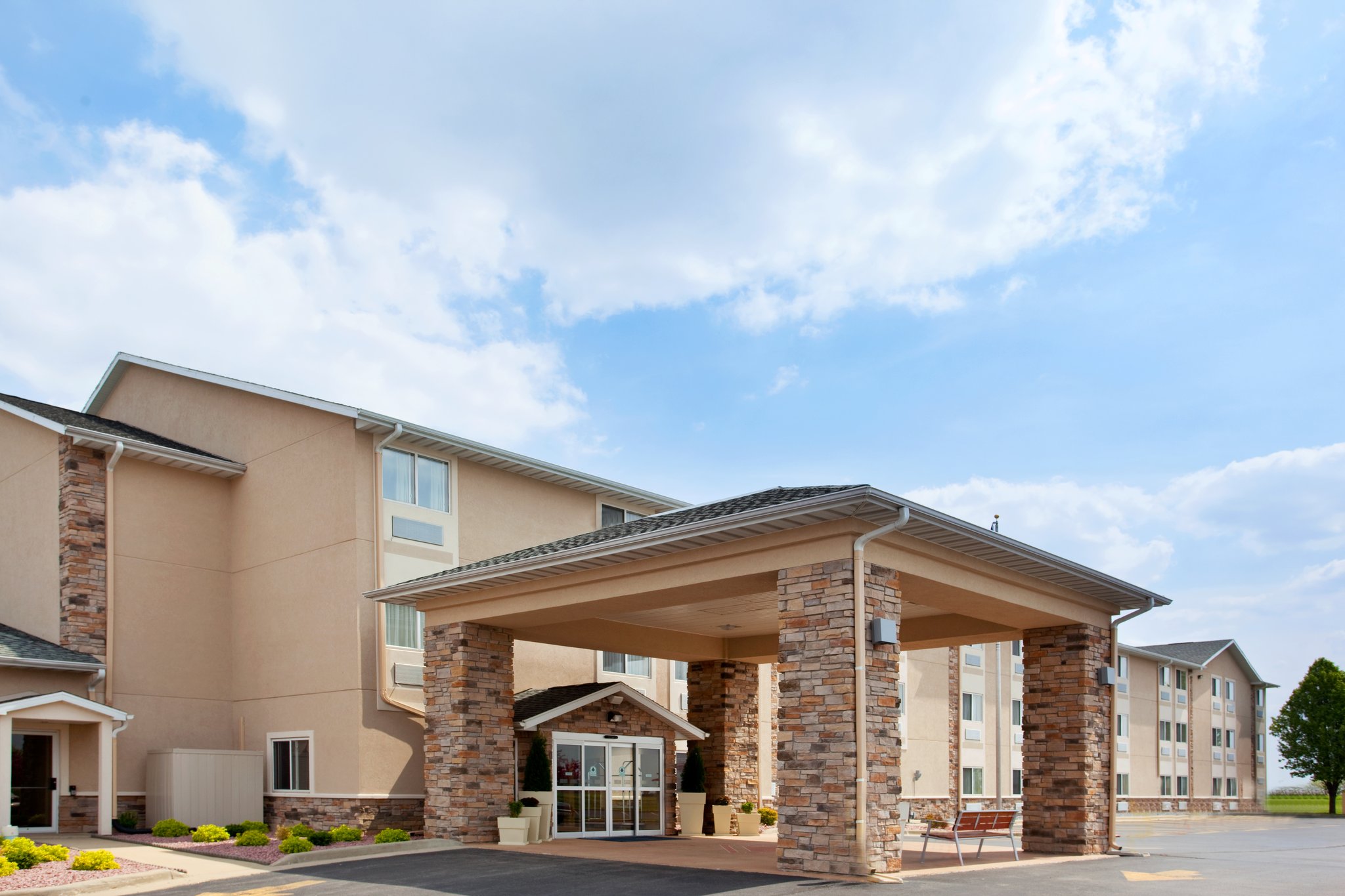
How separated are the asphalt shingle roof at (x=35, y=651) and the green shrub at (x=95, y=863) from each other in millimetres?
5610

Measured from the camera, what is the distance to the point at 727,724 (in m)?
22.2

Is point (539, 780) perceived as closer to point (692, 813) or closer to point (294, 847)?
point (692, 813)

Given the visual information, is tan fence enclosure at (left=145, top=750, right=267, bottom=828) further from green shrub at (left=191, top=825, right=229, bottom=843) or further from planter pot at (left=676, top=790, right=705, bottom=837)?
planter pot at (left=676, top=790, right=705, bottom=837)

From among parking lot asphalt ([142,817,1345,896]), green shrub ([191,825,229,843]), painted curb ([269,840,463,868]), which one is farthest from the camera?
green shrub ([191,825,229,843])

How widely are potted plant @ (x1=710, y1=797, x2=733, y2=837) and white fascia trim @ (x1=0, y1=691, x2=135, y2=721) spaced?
1050 centimetres

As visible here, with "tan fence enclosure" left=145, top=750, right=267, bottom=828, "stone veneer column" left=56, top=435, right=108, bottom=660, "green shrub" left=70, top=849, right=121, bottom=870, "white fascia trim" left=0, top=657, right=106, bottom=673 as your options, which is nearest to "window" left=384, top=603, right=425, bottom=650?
"tan fence enclosure" left=145, top=750, right=267, bottom=828

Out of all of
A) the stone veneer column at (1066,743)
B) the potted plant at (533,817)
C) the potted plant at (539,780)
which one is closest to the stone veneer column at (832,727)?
the stone veneer column at (1066,743)

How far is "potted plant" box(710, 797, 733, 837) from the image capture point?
70.0 ft

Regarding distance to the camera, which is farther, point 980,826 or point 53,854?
point 980,826

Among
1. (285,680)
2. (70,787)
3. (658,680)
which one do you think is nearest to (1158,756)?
(658,680)

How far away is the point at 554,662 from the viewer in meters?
22.1

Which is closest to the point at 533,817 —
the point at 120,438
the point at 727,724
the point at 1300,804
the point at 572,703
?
the point at 572,703

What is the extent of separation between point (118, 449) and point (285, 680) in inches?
201

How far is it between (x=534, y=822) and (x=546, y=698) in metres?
3.03
